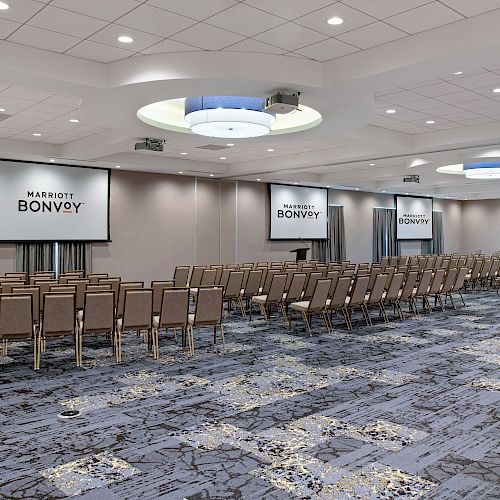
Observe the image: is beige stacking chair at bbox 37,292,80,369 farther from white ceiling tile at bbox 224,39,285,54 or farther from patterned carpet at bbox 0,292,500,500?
white ceiling tile at bbox 224,39,285,54

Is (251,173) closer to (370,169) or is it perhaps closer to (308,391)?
(370,169)

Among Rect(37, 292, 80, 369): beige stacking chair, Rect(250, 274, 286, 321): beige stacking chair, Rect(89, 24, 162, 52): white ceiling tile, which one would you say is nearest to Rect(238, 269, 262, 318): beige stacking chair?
Rect(250, 274, 286, 321): beige stacking chair

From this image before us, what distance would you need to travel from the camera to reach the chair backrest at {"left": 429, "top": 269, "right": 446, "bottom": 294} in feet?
40.4

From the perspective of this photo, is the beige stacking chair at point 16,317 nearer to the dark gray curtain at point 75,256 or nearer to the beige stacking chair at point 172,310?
the beige stacking chair at point 172,310

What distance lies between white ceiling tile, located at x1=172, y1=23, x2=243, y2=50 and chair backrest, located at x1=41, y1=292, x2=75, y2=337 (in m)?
3.49

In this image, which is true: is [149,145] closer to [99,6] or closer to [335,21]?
[99,6]

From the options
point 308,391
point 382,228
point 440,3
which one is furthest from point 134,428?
point 382,228

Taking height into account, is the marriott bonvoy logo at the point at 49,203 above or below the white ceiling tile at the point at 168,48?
below

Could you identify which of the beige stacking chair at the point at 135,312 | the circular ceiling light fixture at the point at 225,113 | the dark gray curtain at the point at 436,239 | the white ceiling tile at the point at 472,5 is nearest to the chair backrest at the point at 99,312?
the beige stacking chair at the point at 135,312

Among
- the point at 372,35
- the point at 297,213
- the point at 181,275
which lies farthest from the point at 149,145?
the point at 297,213

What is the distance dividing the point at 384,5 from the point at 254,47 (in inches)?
69.6

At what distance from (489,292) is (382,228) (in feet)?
28.7

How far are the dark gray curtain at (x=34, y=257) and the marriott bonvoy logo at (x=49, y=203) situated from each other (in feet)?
3.14

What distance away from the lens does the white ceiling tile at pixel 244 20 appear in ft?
18.1
